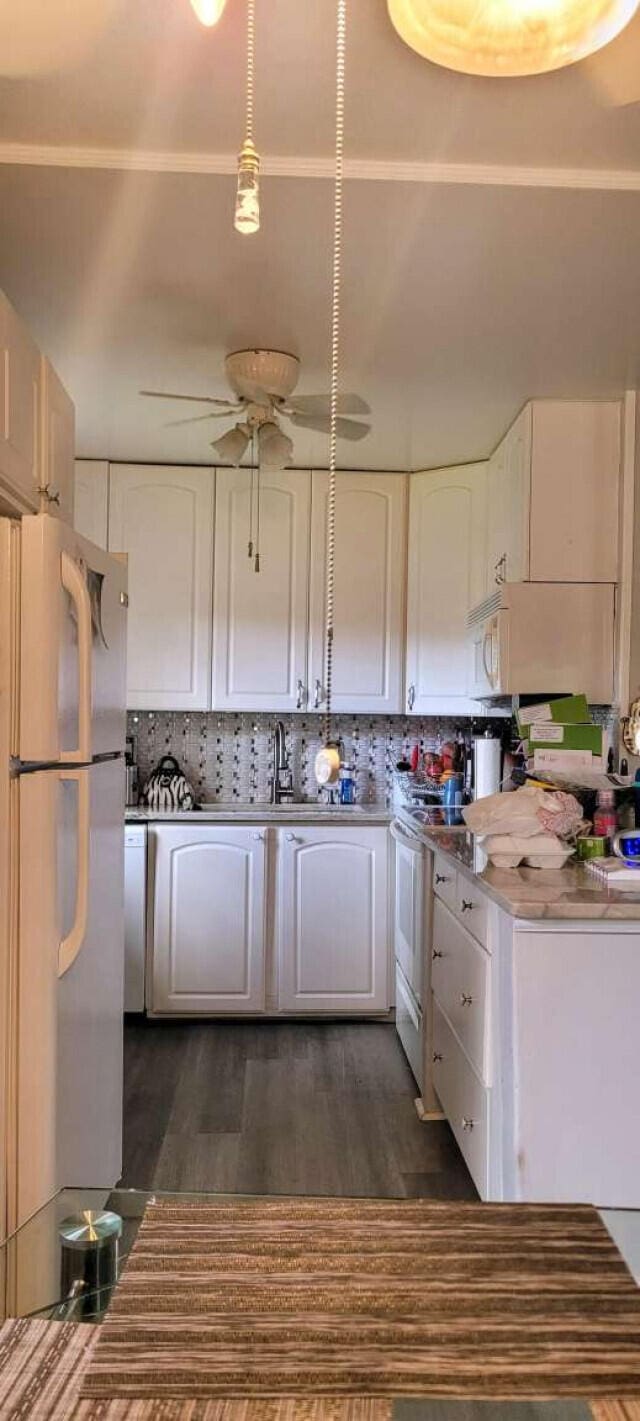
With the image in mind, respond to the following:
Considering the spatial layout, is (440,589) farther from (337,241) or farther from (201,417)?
(337,241)

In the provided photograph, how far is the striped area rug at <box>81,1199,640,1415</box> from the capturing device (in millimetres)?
641

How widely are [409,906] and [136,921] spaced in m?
1.15

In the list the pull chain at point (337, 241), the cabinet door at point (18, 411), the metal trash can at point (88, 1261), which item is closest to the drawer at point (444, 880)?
the pull chain at point (337, 241)

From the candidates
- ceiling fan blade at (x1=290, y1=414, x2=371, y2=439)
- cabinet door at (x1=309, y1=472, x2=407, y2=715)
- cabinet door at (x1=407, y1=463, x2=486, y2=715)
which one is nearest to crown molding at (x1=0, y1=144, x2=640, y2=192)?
ceiling fan blade at (x1=290, y1=414, x2=371, y2=439)

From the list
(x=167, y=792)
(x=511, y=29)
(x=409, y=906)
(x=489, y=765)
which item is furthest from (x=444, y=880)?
(x=511, y=29)

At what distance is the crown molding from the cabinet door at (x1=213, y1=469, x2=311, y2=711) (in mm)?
2194

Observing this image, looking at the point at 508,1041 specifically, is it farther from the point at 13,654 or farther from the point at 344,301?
the point at 344,301

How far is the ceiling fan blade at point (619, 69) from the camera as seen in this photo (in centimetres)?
142

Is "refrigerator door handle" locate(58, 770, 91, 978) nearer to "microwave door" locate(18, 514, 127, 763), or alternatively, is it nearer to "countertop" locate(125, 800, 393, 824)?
"microwave door" locate(18, 514, 127, 763)

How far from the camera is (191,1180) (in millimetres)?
2443

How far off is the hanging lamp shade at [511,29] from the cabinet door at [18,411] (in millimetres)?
911

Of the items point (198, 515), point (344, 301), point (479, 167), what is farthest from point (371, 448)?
point (479, 167)

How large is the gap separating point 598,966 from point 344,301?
173 centimetres

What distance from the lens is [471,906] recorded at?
7.28 ft
